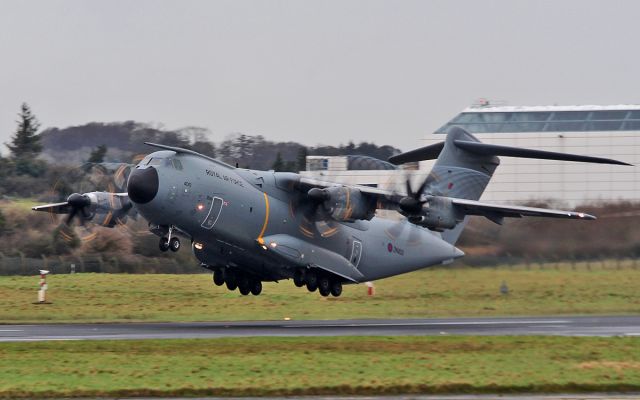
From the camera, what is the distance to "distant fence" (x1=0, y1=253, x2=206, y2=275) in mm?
39688

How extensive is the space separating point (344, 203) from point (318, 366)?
10962mm

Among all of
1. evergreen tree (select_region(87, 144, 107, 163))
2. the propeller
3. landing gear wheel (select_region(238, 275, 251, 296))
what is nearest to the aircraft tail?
landing gear wheel (select_region(238, 275, 251, 296))

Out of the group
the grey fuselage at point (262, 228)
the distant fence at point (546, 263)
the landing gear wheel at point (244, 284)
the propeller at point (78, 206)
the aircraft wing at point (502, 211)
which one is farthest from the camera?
the distant fence at point (546, 263)

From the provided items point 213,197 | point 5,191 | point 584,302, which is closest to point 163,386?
point 213,197

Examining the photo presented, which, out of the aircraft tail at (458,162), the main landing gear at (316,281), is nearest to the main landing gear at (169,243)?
the main landing gear at (316,281)

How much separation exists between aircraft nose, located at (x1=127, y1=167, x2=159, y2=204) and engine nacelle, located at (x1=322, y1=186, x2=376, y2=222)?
549 cm

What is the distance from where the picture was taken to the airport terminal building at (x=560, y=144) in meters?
58.4

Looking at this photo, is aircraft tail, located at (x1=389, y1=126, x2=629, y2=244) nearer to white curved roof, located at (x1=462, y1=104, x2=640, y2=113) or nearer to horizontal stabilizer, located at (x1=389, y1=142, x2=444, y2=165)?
horizontal stabilizer, located at (x1=389, y1=142, x2=444, y2=165)

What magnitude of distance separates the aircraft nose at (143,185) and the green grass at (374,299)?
5.81m

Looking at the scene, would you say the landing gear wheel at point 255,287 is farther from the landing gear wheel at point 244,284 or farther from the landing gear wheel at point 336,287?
the landing gear wheel at point 336,287

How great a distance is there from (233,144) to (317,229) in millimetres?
11856

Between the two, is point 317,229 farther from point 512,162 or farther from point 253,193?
point 512,162

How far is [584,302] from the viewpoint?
33031mm

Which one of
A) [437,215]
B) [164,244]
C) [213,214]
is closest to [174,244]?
[164,244]
